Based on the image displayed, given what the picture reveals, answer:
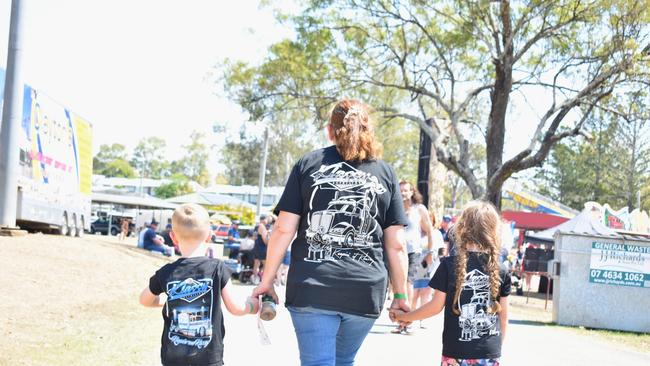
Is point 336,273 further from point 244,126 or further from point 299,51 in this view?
point 244,126

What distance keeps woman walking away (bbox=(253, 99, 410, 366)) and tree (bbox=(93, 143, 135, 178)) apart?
15253cm

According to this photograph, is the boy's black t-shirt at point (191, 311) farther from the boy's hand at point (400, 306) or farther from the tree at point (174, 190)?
the tree at point (174, 190)

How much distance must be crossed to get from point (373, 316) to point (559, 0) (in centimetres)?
1799

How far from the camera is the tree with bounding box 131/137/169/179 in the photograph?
5453 inches

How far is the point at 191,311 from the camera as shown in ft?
14.3

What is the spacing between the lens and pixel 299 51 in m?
24.2

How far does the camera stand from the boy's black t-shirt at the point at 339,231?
4055mm

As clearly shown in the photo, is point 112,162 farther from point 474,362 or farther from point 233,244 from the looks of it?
point 474,362

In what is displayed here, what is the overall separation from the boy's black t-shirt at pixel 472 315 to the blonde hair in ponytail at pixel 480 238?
3 cm

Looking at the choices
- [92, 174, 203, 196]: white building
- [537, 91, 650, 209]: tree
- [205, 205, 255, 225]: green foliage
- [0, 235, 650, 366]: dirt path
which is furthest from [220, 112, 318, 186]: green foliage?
[92, 174, 203, 196]: white building

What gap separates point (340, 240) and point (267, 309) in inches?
25.6

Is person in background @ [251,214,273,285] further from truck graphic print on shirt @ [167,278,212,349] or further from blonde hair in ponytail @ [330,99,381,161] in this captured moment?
blonde hair in ponytail @ [330,99,381,161]

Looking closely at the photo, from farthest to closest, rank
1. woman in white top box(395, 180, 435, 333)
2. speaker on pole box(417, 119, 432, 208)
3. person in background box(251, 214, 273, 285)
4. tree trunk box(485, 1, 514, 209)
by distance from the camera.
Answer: speaker on pole box(417, 119, 432, 208) → tree trunk box(485, 1, 514, 209) → person in background box(251, 214, 273, 285) → woman in white top box(395, 180, 435, 333)

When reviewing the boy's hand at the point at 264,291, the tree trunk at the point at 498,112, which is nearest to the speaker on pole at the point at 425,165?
the tree trunk at the point at 498,112
